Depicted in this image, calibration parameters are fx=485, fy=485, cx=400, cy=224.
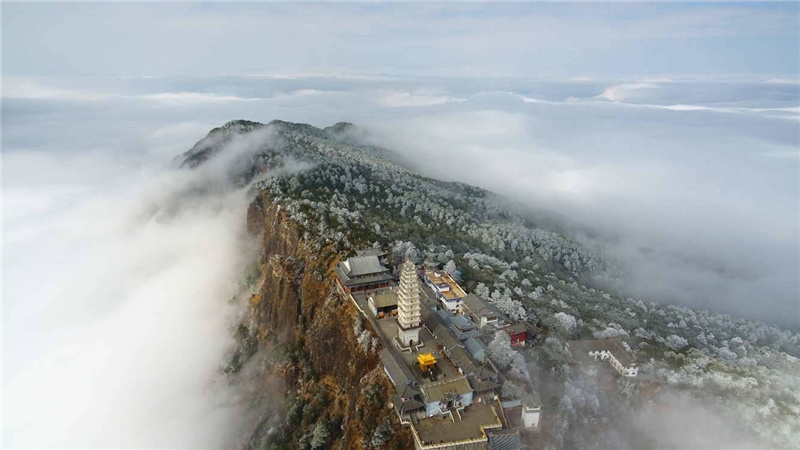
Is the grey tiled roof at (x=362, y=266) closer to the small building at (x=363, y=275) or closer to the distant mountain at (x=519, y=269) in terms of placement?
the small building at (x=363, y=275)

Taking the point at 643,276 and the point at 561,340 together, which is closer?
the point at 561,340

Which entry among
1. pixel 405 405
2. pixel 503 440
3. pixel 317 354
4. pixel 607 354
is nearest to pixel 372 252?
pixel 317 354

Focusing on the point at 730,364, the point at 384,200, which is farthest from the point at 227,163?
the point at 730,364

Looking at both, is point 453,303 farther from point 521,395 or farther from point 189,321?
point 189,321

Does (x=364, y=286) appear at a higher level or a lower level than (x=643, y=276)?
higher

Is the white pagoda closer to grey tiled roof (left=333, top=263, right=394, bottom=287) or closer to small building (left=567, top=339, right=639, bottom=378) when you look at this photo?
grey tiled roof (left=333, top=263, right=394, bottom=287)

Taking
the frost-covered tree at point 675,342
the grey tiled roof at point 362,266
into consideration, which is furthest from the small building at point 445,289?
the frost-covered tree at point 675,342

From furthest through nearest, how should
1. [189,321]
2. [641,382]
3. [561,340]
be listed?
[189,321] → [561,340] → [641,382]
